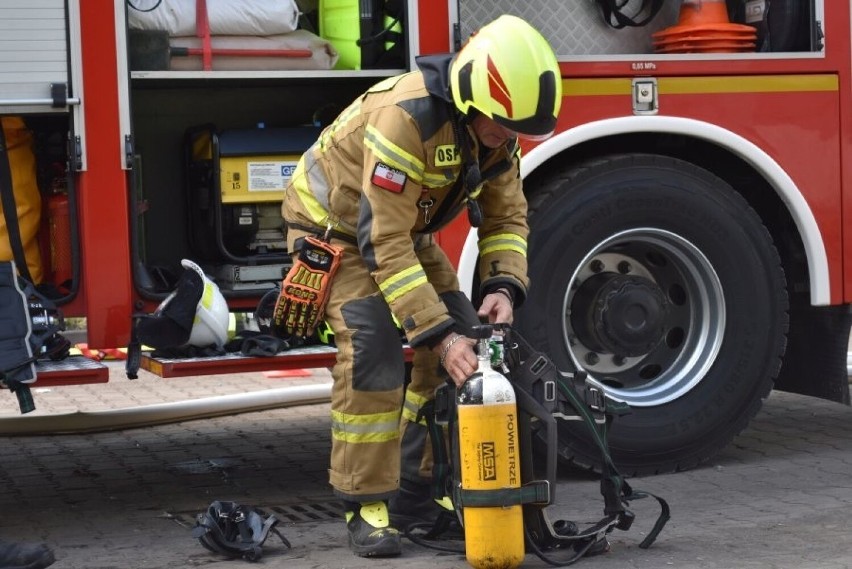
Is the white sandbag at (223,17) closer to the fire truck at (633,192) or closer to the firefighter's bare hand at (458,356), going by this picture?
the fire truck at (633,192)

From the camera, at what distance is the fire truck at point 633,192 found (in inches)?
217

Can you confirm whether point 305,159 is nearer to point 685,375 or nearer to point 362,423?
point 362,423

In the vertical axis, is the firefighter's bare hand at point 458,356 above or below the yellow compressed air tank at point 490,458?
above

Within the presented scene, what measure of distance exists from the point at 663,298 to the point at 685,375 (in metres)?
0.32

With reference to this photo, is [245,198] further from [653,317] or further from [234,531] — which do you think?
[653,317]

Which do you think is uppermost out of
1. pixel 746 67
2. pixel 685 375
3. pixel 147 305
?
pixel 746 67

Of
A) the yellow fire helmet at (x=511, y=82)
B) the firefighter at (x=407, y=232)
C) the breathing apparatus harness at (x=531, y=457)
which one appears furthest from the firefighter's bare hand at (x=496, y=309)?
the yellow fire helmet at (x=511, y=82)

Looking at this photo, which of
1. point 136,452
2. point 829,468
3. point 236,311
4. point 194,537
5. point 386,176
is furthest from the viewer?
point 136,452

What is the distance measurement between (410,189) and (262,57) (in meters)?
1.10

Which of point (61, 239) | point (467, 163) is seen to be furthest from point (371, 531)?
point (61, 239)

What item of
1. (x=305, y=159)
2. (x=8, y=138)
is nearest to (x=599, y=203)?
(x=305, y=159)

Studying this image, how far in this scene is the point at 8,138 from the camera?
201 inches

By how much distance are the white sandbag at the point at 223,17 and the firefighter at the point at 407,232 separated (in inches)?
24.5

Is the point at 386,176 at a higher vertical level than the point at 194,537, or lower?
higher
